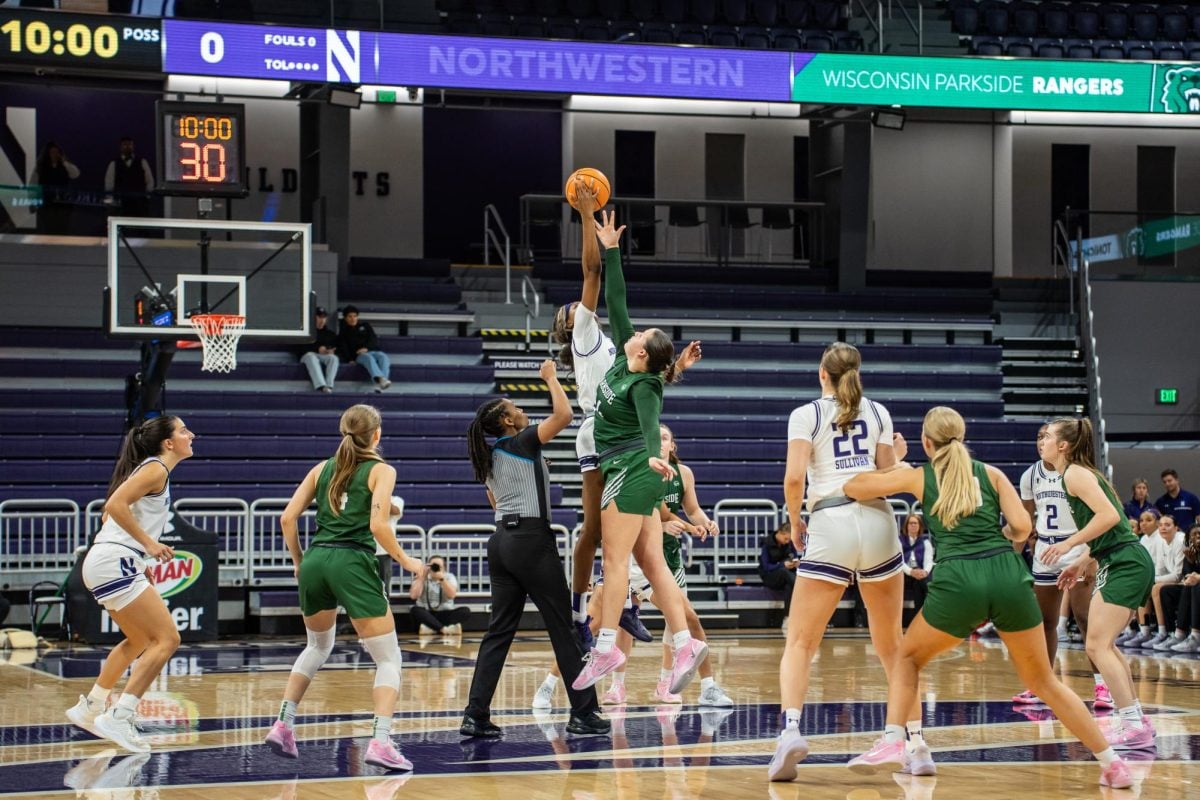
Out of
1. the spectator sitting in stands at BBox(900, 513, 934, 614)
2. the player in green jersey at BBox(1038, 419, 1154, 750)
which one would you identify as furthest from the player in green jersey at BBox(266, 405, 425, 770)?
the spectator sitting in stands at BBox(900, 513, 934, 614)

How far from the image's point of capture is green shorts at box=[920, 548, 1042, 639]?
6.72m

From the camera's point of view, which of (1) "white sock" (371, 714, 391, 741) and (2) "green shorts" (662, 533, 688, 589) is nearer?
(1) "white sock" (371, 714, 391, 741)

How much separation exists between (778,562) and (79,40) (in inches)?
400

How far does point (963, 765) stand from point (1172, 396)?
17616 millimetres

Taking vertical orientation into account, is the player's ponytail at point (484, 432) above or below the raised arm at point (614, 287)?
below

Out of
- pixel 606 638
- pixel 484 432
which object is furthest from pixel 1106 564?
pixel 484 432

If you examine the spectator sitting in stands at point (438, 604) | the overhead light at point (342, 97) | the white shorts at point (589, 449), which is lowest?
the spectator sitting in stands at point (438, 604)

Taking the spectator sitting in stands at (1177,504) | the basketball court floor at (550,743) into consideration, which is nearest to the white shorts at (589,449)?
the basketball court floor at (550,743)

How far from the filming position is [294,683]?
24.6 feet

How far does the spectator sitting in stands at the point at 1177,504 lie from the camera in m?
18.2

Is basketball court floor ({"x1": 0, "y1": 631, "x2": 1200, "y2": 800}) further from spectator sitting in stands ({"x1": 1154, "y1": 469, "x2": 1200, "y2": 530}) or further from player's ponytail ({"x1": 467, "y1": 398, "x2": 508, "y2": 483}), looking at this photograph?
spectator sitting in stands ({"x1": 1154, "y1": 469, "x2": 1200, "y2": 530})

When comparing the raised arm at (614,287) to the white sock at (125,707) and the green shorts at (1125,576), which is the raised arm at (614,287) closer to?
the green shorts at (1125,576)

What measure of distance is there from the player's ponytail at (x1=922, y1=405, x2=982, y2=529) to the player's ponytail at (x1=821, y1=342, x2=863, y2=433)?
39 cm

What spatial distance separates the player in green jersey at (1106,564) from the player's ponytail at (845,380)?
146 centimetres
